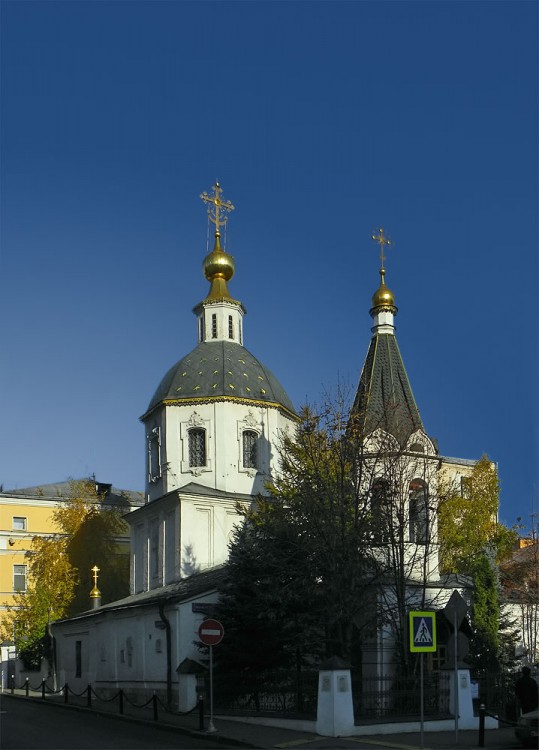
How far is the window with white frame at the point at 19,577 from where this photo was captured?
60.4 m

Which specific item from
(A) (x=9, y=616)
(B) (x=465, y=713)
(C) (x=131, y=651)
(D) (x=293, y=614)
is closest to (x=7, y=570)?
(A) (x=9, y=616)

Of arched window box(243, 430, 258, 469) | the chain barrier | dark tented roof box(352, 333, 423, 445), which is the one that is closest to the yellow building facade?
the chain barrier

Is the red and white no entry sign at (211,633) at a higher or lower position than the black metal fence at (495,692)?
higher

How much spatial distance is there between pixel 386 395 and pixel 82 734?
16547 mm

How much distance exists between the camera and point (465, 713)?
23.7 m

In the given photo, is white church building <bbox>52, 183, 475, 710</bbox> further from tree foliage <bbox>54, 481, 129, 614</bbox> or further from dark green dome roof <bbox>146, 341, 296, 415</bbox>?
tree foliage <bbox>54, 481, 129, 614</bbox>

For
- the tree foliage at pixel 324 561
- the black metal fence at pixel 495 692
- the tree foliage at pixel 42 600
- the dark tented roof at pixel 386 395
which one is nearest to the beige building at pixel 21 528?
the tree foliage at pixel 42 600

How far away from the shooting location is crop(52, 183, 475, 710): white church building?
33219 millimetres

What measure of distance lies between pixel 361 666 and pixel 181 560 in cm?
947

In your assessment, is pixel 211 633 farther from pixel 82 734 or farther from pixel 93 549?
pixel 93 549

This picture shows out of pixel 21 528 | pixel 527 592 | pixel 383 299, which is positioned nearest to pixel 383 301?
pixel 383 299

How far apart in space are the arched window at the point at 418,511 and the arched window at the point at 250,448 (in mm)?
9012

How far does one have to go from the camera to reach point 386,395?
35.2 metres

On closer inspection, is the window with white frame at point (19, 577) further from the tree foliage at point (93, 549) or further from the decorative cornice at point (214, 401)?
the decorative cornice at point (214, 401)
